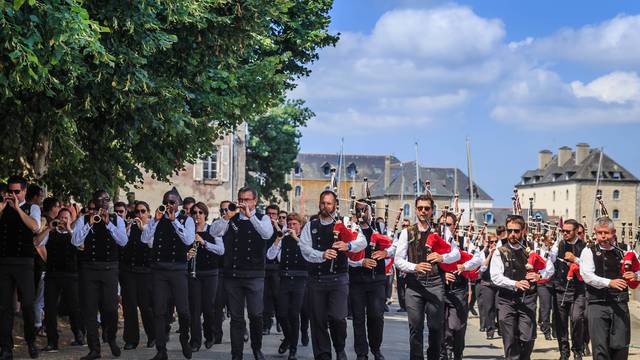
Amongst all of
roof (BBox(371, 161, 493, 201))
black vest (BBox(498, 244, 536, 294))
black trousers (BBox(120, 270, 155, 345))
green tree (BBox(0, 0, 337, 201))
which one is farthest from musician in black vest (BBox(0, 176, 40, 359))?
roof (BBox(371, 161, 493, 201))

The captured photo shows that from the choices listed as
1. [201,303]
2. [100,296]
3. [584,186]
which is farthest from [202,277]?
[584,186]

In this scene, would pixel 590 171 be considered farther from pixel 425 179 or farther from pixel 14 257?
pixel 14 257

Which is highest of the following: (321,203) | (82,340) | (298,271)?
(321,203)

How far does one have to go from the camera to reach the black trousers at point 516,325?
42.6 feet

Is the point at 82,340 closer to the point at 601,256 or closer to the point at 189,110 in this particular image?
the point at 189,110

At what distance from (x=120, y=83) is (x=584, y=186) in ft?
389

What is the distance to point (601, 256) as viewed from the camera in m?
12.4

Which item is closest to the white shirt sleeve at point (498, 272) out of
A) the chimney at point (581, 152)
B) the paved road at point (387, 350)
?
the paved road at point (387, 350)

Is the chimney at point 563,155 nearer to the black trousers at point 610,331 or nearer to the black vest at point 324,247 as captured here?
the black vest at point 324,247

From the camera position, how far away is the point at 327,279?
43.4 ft

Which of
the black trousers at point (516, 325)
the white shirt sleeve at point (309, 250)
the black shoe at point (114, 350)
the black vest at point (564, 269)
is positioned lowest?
the black shoe at point (114, 350)

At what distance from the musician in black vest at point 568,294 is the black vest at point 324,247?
3.69m

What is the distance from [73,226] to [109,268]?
0.76 m

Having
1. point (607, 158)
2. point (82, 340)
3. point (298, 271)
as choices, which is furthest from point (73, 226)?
point (607, 158)
